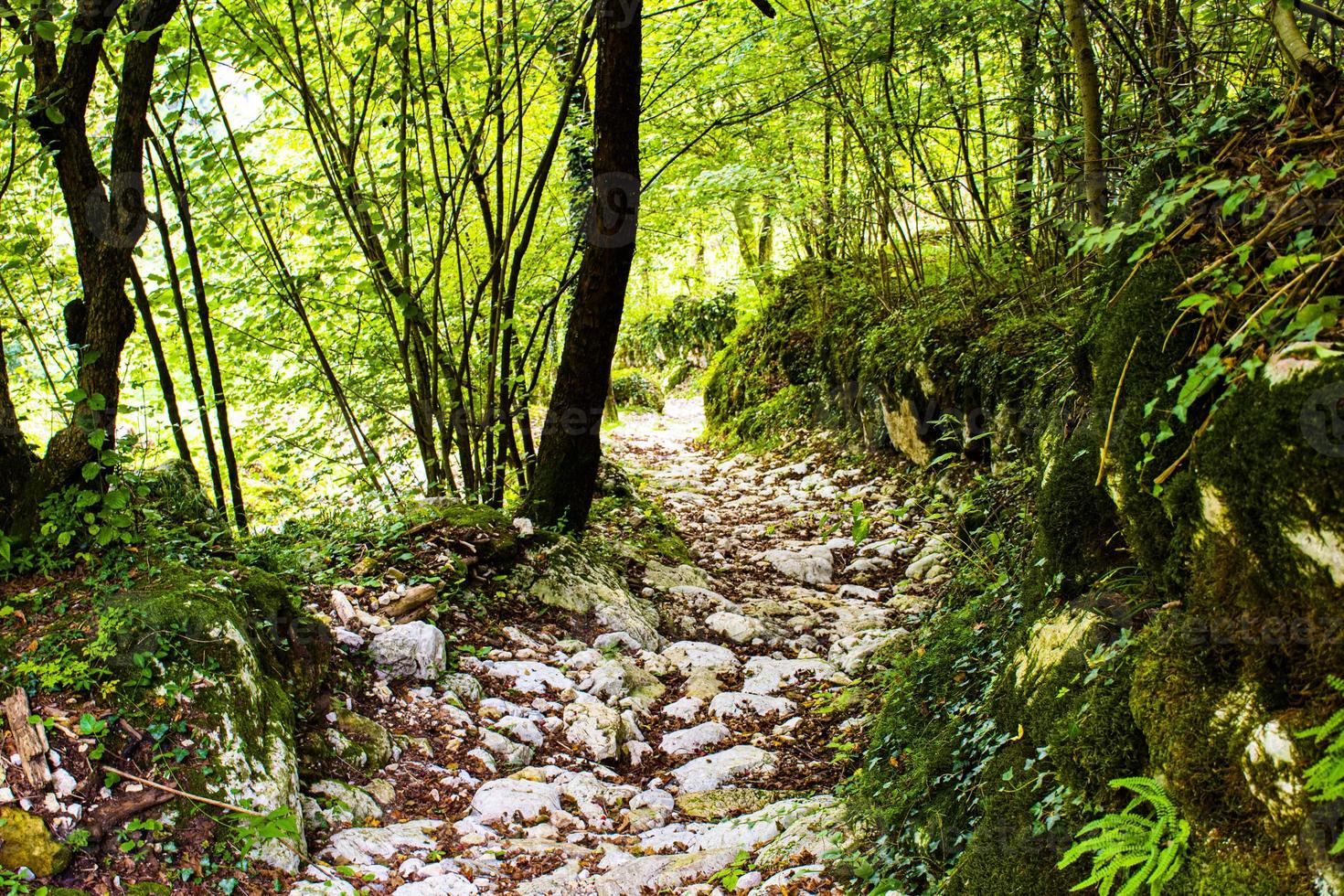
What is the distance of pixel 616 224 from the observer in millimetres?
5680

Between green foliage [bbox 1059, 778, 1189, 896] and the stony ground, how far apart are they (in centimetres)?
104

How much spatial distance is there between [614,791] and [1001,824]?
1865mm

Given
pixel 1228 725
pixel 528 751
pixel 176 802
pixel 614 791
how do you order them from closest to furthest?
pixel 1228 725 < pixel 176 802 < pixel 614 791 < pixel 528 751

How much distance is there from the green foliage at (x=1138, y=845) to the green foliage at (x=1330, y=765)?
314 mm

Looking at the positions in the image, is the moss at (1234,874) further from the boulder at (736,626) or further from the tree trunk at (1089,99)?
the boulder at (736,626)

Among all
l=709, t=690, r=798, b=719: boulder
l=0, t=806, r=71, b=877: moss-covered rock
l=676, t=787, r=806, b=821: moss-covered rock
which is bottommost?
l=676, t=787, r=806, b=821: moss-covered rock

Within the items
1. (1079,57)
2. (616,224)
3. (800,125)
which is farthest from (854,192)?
(1079,57)

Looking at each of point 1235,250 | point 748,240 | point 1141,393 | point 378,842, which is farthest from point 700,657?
point 748,240

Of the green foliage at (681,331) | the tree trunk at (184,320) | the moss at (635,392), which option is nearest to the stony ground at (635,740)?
the tree trunk at (184,320)

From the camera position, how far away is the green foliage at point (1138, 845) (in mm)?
1625

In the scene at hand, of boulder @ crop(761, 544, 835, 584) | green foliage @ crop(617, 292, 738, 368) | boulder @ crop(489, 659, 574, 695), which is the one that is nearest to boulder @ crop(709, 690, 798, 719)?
boulder @ crop(489, 659, 574, 695)

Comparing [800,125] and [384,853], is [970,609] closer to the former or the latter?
[384,853]

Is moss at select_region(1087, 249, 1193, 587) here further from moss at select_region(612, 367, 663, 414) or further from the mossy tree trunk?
moss at select_region(612, 367, 663, 414)

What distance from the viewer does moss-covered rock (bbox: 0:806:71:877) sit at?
2.29 metres
